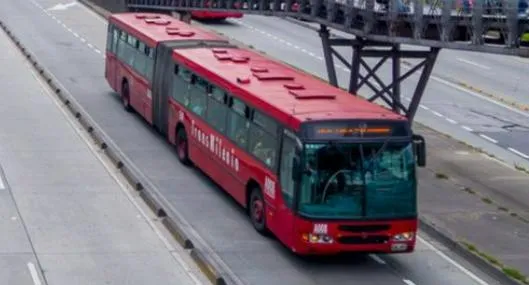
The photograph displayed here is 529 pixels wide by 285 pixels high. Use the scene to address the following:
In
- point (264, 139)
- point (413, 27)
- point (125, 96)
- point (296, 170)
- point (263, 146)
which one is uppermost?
point (413, 27)

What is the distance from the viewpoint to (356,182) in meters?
20.4

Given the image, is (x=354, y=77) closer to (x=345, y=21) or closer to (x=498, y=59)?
(x=345, y=21)

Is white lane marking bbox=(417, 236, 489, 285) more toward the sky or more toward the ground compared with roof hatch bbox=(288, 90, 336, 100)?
more toward the ground

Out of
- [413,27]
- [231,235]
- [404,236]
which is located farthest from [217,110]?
Answer: [404,236]

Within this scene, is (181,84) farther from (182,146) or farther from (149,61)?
(149,61)

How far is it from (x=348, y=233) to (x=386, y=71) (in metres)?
32.8

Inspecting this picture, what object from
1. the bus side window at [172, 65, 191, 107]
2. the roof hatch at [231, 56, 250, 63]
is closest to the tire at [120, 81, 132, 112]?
the bus side window at [172, 65, 191, 107]

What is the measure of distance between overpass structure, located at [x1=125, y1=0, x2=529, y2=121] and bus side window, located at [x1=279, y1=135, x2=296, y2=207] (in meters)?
5.50

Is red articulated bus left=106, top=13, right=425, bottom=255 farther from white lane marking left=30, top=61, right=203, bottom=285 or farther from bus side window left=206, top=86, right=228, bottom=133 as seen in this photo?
white lane marking left=30, top=61, right=203, bottom=285

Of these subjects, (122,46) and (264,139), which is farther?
(122,46)

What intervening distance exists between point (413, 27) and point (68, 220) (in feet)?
32.7

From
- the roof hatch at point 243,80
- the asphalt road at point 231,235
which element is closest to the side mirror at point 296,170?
the asphalt road at point 231,235

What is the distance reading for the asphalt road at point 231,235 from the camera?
20.5 m

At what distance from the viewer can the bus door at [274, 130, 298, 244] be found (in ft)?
67.6
